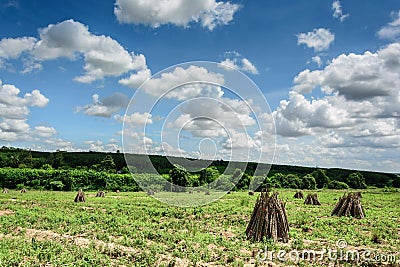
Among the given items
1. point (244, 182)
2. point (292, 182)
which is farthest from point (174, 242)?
point (292, 182)

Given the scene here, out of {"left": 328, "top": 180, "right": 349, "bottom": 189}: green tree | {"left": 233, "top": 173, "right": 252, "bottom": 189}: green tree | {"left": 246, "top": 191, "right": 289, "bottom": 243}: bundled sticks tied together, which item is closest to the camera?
{"left": 246, "top": 191, "right": 289, "bottom": 243}: bundled sticks tied together

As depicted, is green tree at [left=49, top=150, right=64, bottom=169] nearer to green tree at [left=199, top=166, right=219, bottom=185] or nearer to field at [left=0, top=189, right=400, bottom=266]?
green tree at [left=199, top=166, right=219, bottom=185]

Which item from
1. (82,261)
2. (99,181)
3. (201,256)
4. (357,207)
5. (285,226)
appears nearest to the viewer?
(82,261)

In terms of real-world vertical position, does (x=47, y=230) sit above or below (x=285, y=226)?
below

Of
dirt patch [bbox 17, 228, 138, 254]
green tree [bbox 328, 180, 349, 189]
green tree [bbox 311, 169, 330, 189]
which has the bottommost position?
dirt patch [bbox 17, 228, 138, 254]

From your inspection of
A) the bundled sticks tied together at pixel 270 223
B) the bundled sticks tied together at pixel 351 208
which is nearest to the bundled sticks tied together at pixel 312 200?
the bundled sticks tied together at pixel 351 208

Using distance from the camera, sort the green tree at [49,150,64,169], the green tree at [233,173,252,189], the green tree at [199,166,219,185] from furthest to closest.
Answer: the green tree at [49,150,64,169] → the green tree at [233,173,252,189] → the green tree at [199,166,219,185]

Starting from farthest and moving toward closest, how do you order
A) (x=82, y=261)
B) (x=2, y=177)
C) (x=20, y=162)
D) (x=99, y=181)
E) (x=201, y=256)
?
1. (x=20, y=162)
2. (x=99, y=181)
3. (x=2, y=177)
4. (x=201, y=256)
5. (x=82, y=261)

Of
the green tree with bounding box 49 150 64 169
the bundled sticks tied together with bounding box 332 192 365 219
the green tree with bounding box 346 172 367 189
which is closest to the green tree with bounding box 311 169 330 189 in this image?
the green tree with bounding box 346 172 367 189

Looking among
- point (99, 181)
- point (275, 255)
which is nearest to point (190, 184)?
point (99, 181)

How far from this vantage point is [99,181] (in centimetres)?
4838

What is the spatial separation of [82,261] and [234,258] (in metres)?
4.03

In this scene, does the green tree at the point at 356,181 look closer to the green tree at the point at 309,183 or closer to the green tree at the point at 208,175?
the green tree at the point at 309,183

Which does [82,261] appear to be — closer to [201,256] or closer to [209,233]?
[201,256]
